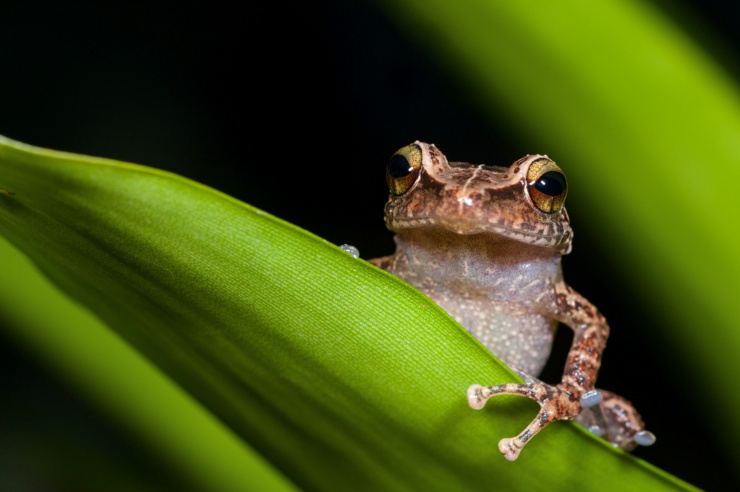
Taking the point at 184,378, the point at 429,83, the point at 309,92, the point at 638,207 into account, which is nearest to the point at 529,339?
the point at 638,207

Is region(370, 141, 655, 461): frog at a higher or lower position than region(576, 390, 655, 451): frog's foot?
higher

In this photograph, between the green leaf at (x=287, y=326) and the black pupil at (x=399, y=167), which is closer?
the green leaf at (x=287, y=326)

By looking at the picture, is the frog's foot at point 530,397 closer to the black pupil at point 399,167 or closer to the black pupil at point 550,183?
the black pupil at point 550,183

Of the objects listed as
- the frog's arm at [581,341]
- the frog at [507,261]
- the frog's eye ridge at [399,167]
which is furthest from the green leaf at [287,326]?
the frog's eye ridge at [399,167]

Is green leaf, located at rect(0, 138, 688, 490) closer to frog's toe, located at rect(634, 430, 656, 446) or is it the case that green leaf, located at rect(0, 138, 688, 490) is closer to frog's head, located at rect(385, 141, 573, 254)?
frog's head, located at rect(385, 141, 573, 254)

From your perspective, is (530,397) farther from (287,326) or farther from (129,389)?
(129,389)

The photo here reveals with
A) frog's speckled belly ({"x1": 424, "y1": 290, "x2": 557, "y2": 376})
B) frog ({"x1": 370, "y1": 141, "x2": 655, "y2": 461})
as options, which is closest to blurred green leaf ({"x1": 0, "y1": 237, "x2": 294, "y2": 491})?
frog ({"x1": 370, "y1": 141, "x2": 655, "y2": 461})

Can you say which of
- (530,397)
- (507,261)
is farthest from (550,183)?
(530,397)
